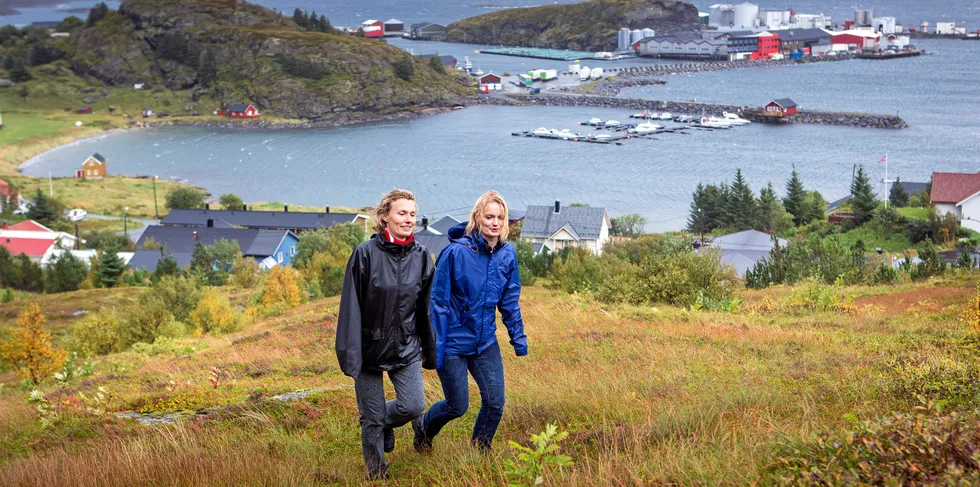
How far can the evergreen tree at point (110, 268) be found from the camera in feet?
136

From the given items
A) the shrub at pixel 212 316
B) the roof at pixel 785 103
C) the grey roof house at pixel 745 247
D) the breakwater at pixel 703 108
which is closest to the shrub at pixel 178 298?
the shrub at pixel 212 316

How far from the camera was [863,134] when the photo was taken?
3076 inches

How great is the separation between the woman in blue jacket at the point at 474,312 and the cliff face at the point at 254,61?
100m

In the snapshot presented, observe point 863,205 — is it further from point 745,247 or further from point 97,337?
point 97,337

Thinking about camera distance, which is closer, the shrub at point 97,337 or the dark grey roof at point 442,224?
the shrub at point 97,337

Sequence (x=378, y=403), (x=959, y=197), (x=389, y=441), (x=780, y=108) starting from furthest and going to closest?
(x=780, y=108) → (x=959, y=197) → (x=389, y=441) → (x=378, y=403)

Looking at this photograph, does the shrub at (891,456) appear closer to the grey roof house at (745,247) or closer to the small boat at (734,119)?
the grey roof house at (745,247)

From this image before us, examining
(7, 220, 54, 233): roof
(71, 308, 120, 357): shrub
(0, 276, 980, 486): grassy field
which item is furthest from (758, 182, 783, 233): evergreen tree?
(7, 220, 54, 233): roof

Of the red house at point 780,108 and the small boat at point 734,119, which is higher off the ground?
the red house at point 780,108

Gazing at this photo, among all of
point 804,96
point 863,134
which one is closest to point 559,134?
point 863,134

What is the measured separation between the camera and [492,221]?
197 inches

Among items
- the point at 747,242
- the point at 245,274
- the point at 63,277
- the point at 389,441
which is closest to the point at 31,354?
the point at 389,441

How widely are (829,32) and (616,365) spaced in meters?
156

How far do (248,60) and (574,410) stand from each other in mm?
120231
